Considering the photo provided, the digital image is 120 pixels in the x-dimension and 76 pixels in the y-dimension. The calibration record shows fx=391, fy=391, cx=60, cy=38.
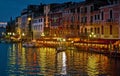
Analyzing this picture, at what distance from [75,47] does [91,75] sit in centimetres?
4776

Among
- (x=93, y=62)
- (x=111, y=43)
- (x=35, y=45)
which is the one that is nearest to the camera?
(x=93, y=62)

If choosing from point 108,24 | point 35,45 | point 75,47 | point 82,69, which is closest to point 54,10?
point 35,45

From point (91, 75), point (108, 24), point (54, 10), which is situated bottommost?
point (91, 75)

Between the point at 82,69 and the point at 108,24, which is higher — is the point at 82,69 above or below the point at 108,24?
below

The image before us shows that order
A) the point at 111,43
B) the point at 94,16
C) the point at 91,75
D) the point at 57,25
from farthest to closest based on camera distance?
the point at 57,25
the point at 94,16
the point at 111,43
the point at 91,75

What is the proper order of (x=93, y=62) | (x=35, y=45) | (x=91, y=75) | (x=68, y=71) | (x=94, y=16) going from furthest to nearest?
(x=35, y=45), (x=94, y=16), (x=93, y=62), (x=68, y=71), (x=91, y=75)

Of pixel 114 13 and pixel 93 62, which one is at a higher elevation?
pixel 114 13

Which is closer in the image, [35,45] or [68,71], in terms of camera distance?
[68,71]

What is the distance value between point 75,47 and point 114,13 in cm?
1888

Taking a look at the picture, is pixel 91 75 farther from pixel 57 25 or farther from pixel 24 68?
pixel 57 25

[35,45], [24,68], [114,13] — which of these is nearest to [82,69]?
[24,68]

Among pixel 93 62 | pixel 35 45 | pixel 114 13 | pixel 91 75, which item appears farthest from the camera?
pixel 35 45

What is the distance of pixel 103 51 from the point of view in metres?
73.3

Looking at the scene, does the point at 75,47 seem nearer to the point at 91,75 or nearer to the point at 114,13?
the point at 114,13
